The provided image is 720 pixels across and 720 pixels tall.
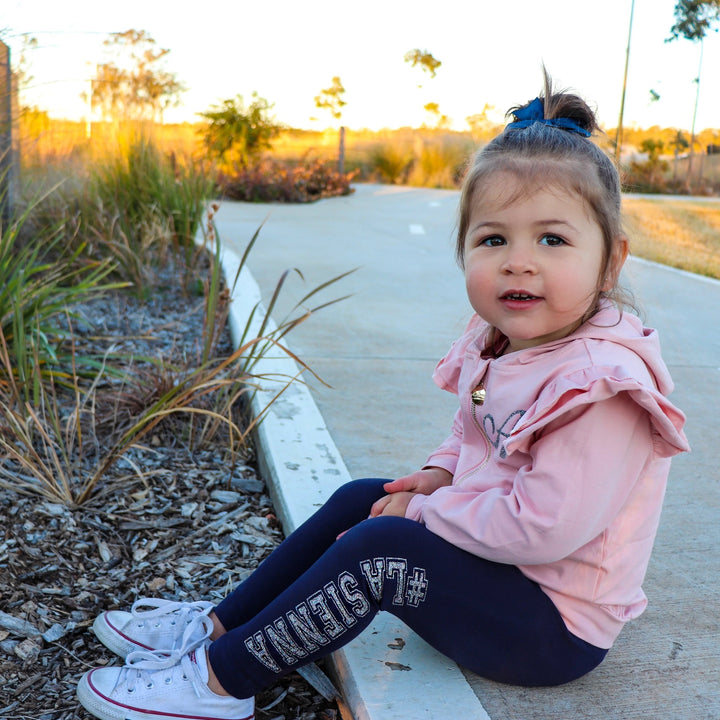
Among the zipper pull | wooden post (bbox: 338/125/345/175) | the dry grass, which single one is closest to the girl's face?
the zipper pull

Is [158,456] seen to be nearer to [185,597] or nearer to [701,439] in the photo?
[185,597]

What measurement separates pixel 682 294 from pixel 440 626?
16.0 ft

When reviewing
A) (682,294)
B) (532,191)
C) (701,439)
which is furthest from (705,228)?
(532,191)

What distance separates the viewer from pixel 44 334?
11.2 ft

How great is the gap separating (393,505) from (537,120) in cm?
85

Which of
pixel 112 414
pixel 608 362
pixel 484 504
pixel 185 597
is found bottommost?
pixel 185 597

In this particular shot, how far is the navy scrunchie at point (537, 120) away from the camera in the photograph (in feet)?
5.37

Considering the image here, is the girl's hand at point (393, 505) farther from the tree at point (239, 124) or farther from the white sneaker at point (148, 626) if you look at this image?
the tree at point (239, 124)

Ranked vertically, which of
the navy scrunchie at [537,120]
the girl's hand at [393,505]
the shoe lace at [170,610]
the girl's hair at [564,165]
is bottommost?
the shoe lace at [170,610]

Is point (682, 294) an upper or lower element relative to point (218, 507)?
upper

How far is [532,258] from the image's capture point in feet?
5.09

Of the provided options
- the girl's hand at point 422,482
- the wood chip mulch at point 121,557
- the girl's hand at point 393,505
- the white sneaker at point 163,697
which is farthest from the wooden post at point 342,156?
the white sneaker at point 163,697

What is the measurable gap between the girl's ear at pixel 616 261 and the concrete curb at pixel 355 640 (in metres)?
0.82

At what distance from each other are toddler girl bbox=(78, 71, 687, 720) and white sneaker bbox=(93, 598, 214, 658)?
0.42ft
